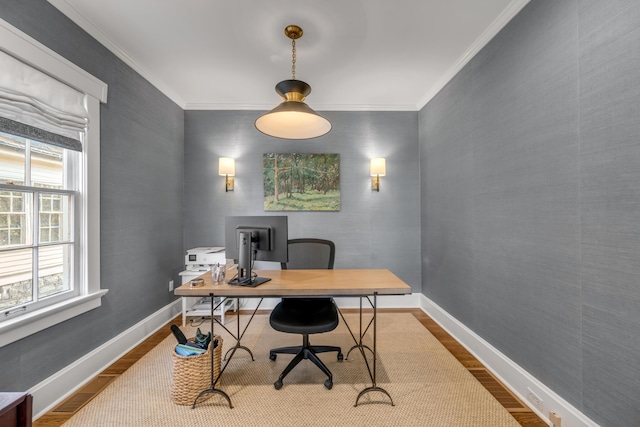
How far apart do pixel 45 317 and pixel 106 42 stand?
2.12 m

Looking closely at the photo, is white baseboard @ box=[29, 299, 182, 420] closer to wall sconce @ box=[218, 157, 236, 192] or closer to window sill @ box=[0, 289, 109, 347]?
window sill @ box=[0, 289, 109, 347]

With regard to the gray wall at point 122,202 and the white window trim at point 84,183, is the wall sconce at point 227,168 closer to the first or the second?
the gray wall at point 122,202

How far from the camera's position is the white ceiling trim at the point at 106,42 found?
1831mm

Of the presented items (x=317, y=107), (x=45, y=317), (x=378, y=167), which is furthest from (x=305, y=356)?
(x=317, y=107)

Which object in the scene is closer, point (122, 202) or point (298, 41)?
point (298, 41)

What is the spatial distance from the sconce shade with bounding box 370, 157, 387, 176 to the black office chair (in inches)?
53.3

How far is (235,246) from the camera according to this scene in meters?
2.01

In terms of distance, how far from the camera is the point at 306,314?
2.04 meters

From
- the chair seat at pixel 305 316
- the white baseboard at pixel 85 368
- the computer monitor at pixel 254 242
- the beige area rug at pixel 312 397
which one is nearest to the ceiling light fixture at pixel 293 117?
the computer monitor at pixel 254 242

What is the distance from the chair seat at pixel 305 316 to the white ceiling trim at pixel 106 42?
2.57m

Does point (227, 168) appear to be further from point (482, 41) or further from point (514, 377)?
point (514, 377)

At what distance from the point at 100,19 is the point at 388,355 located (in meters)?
3.52

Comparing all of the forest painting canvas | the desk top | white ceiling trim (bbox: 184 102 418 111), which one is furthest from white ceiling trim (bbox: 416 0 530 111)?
the desk top

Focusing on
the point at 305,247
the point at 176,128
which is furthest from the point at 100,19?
the point at 305,247
